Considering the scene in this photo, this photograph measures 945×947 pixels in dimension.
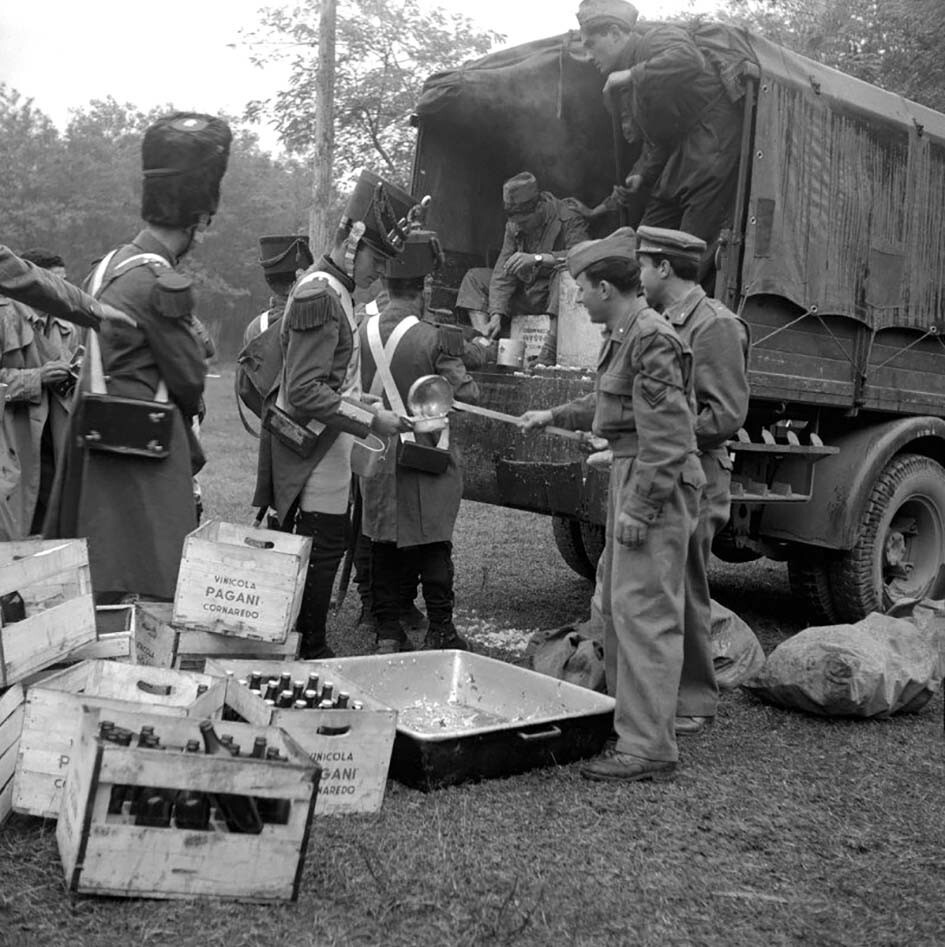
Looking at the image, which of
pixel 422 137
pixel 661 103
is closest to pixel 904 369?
pixel 661 103

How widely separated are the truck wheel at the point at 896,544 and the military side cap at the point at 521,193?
242 cm

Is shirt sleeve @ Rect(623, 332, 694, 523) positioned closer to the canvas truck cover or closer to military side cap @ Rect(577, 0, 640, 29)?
the canvas truck cover

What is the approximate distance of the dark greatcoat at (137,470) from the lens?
3.89 m

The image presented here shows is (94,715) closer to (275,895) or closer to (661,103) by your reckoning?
(275,895)

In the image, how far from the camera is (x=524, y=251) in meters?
6.86

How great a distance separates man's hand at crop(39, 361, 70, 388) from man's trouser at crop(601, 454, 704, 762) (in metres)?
2.90

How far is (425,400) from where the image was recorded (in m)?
5.14

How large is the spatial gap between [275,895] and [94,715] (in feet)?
2.00

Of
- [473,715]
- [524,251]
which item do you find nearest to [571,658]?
[473,715]

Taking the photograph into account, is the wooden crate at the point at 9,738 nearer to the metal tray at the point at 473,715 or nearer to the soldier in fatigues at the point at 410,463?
the metal tray at the point at 473,715

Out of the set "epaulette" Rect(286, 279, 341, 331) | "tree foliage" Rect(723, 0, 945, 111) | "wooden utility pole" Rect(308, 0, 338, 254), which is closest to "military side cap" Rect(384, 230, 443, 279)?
"epaulette" Rect(286, 279, 341, 331)

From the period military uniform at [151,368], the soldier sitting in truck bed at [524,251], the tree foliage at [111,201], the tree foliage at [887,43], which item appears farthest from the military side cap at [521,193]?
the tree foliage at [111,201]

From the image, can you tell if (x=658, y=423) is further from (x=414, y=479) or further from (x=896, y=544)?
(x=896, y=544)

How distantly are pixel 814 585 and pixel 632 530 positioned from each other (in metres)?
2.86
